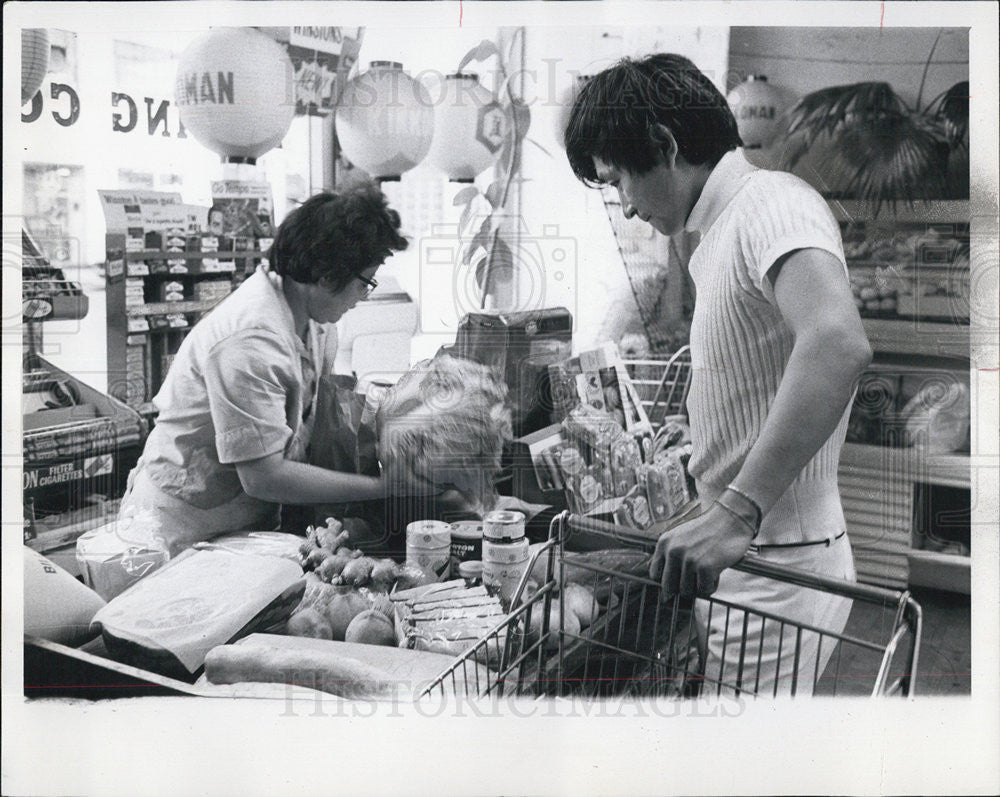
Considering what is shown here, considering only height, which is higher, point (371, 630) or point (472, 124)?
point (472, 124)

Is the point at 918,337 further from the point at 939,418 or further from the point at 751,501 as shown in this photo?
the point at 751,501

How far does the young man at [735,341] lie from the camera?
248 cm

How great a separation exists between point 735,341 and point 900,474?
2.06 feet

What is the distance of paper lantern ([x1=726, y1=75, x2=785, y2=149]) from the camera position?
2.76 meters

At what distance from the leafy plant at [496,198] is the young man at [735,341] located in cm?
15

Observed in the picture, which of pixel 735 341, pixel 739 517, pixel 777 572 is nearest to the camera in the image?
pixel 777 572

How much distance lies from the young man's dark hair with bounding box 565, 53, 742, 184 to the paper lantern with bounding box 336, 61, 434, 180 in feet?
1.39

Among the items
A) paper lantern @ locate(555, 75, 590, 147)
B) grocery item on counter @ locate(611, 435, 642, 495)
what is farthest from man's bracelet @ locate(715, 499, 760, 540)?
Answer: paper lantern @ locate(555, 75, 590, 147)

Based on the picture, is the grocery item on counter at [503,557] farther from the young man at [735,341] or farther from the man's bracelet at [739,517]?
the man's bracelet at [739,517]

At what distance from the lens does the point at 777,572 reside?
2.38 m

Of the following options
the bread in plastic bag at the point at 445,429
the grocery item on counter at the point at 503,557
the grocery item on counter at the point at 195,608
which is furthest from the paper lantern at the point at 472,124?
the grocery item on counter at the point at 195,608

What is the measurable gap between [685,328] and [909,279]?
0.60m

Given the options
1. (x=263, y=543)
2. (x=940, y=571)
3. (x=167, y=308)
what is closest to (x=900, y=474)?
(x=940, y=571)

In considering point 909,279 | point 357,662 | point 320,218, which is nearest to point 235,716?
point 357,662
